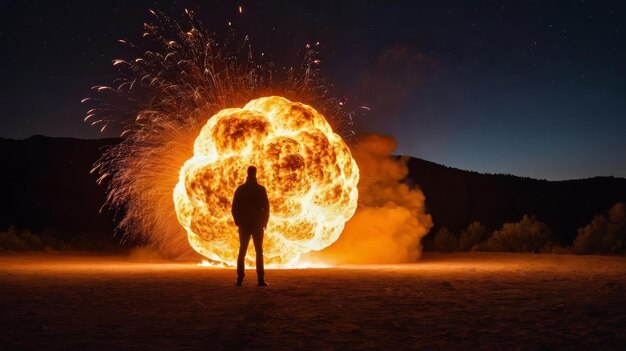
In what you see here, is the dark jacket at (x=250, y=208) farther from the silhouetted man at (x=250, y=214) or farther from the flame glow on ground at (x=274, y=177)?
the flame glow on ground at (x=274, y=177)

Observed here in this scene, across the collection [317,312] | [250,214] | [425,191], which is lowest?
[317,312]

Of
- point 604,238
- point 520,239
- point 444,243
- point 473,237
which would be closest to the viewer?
point 604,238

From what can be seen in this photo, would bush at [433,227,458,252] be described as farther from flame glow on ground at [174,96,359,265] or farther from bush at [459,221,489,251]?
flame glow on ground at [174,96,359,265]

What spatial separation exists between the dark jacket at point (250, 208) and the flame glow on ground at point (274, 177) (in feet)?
11.6

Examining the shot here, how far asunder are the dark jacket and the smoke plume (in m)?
9.41

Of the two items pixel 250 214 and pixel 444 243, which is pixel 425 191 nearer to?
pixel 444 243

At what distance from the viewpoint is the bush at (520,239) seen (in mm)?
27000

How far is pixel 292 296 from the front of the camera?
10.4 metres

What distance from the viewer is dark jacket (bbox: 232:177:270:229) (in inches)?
496

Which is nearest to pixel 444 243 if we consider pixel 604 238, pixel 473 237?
pixel 473 237

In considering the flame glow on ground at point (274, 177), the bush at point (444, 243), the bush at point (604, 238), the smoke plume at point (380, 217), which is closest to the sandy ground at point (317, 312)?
the flame glow on ground at point (274, 177)

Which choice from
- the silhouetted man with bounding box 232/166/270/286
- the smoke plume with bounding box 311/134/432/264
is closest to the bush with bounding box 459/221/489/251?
the smoke plume with bounding box 311/134/432/264

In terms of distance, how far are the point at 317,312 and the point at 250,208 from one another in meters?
4.25

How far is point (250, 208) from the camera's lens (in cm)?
1261
